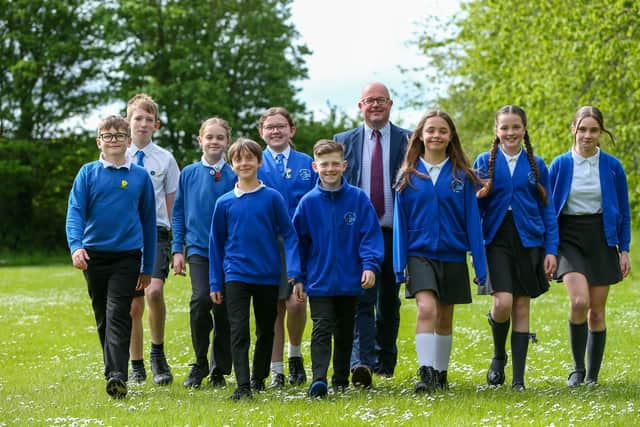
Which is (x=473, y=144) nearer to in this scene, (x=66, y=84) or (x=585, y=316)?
(x=66, y=84)

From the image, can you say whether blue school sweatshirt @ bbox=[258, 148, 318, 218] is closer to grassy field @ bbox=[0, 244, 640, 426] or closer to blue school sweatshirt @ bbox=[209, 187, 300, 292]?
blue school sweatshirt @ bbox=[209, 187, 300, 292]

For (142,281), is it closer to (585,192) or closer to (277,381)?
(277,381)

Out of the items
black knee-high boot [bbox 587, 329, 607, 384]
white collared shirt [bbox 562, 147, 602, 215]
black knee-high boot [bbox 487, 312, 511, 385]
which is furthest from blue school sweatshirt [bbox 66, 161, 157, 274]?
black knee-high boot [bbox 587, 329, 607, 384]

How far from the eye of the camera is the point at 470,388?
7.84m

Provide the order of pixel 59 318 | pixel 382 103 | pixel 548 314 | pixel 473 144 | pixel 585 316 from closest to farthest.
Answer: pixel 585 316 < pixel 382 103 < pixel 548 314 < pixel 59 318 < pixel 473 144

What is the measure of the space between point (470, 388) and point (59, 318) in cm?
1067

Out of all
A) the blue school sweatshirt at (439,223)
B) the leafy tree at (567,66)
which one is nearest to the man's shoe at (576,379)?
the blue school sweatshirt at (439,223)

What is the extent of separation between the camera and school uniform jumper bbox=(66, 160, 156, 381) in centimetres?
777

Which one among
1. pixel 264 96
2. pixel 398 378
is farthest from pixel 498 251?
pixel 264 96

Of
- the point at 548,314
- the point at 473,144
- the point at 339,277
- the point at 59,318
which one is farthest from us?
the point at 473,144

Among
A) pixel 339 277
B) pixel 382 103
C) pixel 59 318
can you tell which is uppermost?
pixel 382 103

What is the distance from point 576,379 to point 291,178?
120 inches

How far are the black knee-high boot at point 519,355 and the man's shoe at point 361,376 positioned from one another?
47.4 inches

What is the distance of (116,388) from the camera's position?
7551 mm
